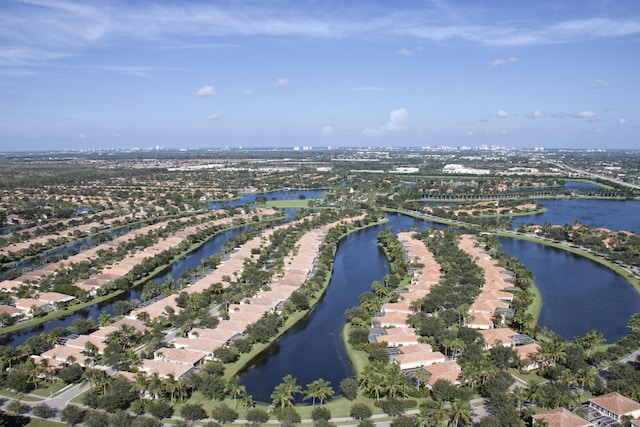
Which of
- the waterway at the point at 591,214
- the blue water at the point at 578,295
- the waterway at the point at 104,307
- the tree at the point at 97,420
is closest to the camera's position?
the tree at the point at 97,420

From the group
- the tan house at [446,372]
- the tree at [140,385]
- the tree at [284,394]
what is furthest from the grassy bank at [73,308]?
the tan house at [446,372]

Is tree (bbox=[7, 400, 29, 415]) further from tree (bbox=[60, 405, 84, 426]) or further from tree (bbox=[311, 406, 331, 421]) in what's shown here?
tree (bbox=[311, 406, 331, 421])

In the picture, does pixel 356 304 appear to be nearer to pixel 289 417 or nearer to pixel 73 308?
pixel 289 417

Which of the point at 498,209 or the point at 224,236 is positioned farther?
the point at 498,209

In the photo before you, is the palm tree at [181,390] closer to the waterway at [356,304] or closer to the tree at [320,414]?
the waterway at [356,304]

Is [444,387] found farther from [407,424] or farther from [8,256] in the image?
[8,256]

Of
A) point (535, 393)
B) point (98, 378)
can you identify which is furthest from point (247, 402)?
point (535, 393)

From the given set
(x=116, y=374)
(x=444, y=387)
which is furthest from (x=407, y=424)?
(x=116, y=374)
